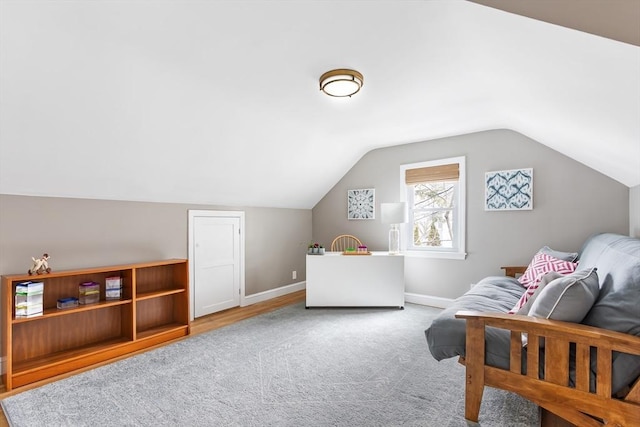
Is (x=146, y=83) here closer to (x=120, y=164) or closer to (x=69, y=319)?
(x=120, y=164)

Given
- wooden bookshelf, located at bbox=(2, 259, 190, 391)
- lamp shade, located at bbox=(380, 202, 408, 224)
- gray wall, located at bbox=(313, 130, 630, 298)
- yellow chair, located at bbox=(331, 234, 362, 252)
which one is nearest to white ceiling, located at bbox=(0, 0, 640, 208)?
gray wall, located at bbox=(313, 130, 630, 298)

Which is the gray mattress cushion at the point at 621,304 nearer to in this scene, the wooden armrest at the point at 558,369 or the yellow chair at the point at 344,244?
the wooden armrest at the point at 558,369

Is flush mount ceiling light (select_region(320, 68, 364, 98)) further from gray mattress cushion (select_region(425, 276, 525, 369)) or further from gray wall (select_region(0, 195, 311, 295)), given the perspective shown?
gray wall (select_region(0, 195, 311, 295))

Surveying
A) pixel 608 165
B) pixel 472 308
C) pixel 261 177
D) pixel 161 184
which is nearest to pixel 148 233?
pixel 161 184

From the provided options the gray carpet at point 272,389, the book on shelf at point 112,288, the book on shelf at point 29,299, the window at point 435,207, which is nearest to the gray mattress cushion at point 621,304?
the gray carpet at point 272,389

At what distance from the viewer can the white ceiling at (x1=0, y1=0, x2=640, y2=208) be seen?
161cm

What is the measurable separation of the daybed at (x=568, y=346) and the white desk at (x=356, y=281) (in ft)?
6.58

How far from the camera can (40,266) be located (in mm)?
2463

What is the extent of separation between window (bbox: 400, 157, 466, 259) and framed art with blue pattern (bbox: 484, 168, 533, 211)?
1.00 ft

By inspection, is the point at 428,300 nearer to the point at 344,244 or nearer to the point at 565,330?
the point at 344,244

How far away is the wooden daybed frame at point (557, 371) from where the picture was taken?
1411 millimetres

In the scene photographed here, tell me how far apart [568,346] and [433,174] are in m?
2.96

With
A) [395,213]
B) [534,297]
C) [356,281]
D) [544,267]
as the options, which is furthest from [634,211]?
[356,281]

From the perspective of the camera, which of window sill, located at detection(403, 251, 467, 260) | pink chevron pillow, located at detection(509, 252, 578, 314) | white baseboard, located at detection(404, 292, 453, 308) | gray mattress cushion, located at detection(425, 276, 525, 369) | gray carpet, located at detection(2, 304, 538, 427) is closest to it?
gray mattress cushion, located at detection(425, 276, 525, 369)
